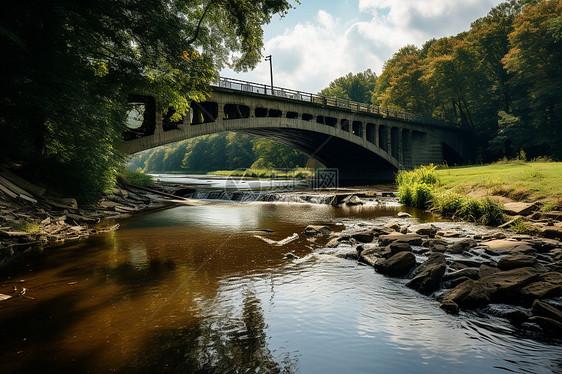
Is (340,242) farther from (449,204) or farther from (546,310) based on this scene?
(449,204)

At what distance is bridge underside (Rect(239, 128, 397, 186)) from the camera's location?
38.0 meters

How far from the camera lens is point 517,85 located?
4528 cm

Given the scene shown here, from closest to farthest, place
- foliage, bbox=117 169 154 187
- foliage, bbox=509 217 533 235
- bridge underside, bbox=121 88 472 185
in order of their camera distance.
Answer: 1. foliage, bbox=509 217 533 235
2. foliage, bbox=117 169 154 187
3. bridge underside, bbox=121 88 472 185

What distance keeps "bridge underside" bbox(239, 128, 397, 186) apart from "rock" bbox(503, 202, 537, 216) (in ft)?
79.6

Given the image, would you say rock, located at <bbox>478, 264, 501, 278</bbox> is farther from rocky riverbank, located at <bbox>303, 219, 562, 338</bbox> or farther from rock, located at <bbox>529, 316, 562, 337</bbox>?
rock, located at <bbox>529, 316, 562, 337</bbox>

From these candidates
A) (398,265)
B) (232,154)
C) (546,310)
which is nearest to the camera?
(546,310)

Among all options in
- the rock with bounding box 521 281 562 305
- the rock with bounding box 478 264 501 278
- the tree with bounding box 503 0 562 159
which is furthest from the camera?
the tree with bounding box 503 0 562 159

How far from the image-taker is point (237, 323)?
14.9ft

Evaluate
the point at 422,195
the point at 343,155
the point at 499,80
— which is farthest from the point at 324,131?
the point at 499,80

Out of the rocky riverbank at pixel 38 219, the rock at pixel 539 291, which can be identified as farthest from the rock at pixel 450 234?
the rocky riverbank at pixel 38 219

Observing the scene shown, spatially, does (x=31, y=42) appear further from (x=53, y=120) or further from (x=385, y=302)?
(x=385, y=302)

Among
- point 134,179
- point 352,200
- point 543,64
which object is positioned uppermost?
point 543,64

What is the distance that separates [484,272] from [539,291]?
0.91 metres

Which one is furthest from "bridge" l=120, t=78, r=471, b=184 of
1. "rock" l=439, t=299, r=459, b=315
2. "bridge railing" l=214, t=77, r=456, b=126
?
"rock" l=439, t=299, r=459, b=315
